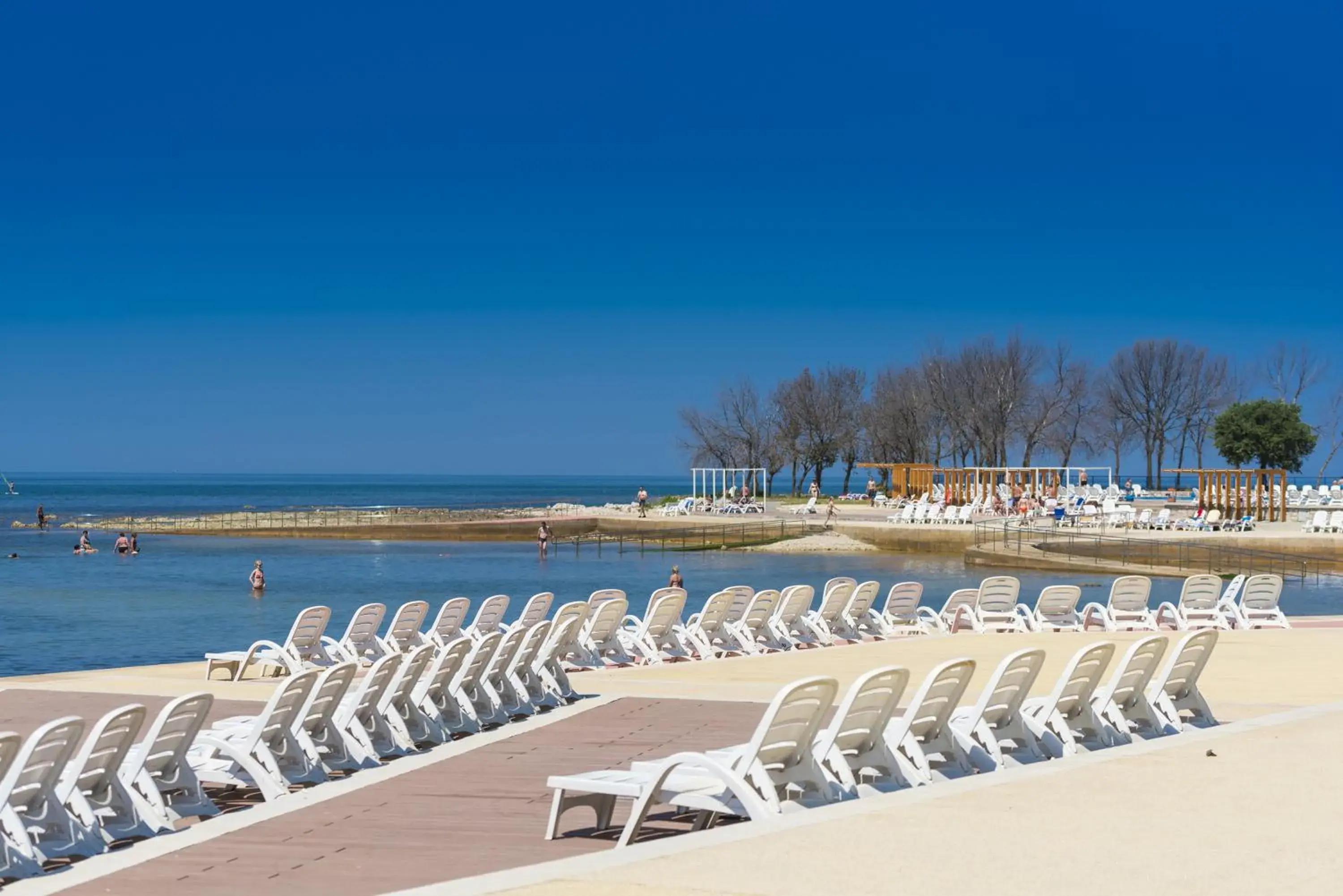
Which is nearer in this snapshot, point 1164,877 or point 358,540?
point 1164,877

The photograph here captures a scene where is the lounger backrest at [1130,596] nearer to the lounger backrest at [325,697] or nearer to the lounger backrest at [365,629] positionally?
the lounger backrest at [365,629]

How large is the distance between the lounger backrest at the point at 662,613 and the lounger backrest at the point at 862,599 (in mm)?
2985

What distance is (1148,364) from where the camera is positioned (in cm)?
9412

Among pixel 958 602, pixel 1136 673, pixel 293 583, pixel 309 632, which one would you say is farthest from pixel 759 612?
pixel 293 583

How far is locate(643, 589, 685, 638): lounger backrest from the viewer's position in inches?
659

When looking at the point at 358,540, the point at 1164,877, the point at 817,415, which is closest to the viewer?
the point at 1164,877

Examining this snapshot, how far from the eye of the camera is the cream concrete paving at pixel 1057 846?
5789 mm

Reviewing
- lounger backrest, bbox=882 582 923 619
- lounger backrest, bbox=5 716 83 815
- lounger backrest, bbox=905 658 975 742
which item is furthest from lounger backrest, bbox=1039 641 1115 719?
lounger backrest, bbox=882 582 923 619

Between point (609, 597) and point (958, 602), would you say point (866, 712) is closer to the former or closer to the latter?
point (609, 597)

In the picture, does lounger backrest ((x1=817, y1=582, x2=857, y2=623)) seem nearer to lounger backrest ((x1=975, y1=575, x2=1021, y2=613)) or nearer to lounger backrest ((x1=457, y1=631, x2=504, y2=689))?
lounger backrest ((x1=975, y1=575, x2=1021, y2=613))

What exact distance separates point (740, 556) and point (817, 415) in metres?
50.4

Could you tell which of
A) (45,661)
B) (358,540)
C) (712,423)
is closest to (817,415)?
(712,423)

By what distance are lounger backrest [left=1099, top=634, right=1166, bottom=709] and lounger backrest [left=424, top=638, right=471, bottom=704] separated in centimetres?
431

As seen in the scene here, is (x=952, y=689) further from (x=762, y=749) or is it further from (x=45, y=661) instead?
(x=45, y=661)
